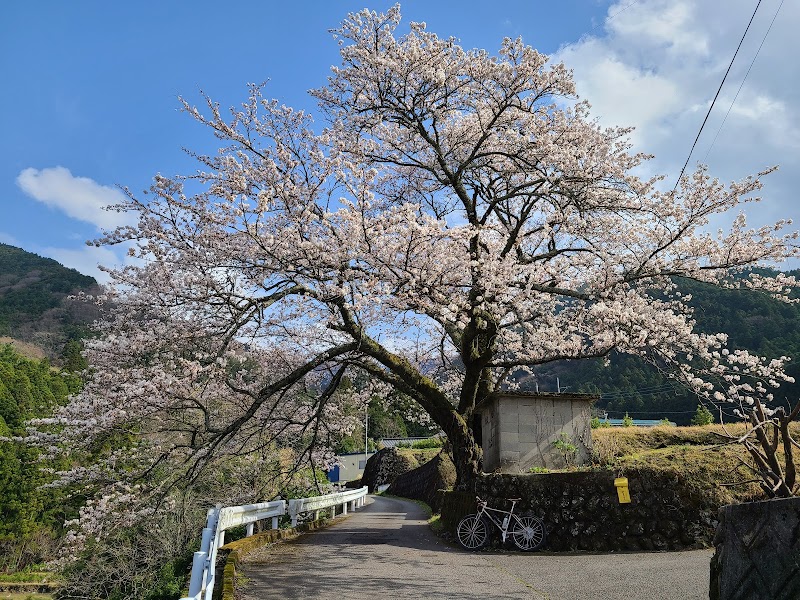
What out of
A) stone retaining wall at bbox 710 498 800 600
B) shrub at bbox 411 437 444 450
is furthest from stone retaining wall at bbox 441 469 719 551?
shrub at bbox 411 437 444 450

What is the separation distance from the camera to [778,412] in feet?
12.5

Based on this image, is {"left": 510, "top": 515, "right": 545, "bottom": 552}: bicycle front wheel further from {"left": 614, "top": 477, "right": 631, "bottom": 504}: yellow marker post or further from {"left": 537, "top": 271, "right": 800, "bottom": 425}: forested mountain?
{"left": 537, "top": 271, "right": 800, "bottom": 425}: forested mountain

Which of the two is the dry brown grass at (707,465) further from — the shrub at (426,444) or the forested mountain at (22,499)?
the shrub at (426,444)

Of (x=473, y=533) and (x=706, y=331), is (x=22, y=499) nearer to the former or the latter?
(x=473, y=533)

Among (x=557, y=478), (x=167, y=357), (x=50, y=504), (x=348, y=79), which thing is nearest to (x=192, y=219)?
(x=167, y=357)

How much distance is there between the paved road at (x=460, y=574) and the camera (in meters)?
5.99

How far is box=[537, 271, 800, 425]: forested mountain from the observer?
111 feet

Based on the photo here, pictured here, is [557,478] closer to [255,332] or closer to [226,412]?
[255,332]

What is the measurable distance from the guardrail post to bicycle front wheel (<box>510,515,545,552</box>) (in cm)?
636

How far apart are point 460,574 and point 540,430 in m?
5.09

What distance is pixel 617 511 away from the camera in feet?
30.4

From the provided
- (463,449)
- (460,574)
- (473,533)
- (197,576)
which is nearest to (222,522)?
(460,574)

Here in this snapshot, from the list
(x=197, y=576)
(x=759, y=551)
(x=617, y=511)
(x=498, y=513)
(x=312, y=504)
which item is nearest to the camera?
(x=759, y=551)

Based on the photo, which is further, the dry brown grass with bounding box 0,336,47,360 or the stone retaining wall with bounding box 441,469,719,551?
the dry brown grass with bounding box 0,336,47,360
